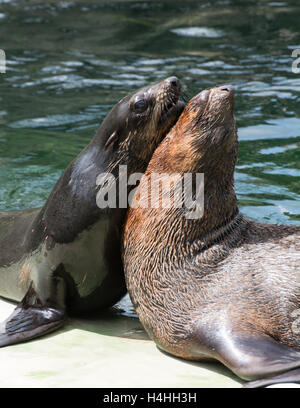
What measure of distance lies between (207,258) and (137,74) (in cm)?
842

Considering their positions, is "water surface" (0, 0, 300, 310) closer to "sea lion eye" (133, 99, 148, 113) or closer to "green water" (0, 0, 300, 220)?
"green water" (0, 0, 300, 220)

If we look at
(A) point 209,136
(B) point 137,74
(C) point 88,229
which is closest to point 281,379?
(A) point 209,136

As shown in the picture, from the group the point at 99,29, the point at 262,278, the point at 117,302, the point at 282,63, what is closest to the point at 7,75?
the point at 99,29

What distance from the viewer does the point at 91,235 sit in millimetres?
4734

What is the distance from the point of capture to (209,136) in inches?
171

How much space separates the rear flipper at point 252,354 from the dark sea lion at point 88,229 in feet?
3.47

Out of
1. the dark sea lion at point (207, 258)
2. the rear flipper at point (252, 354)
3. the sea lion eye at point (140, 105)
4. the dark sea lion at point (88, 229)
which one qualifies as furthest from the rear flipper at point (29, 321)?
the sea lion eye at point (140, 105)

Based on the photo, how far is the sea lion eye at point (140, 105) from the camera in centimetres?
470

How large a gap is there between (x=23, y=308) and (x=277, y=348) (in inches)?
76.2

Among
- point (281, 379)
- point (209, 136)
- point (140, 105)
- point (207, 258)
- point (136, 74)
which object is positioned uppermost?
point (140, 105)

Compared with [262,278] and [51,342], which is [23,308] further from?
[262,278]

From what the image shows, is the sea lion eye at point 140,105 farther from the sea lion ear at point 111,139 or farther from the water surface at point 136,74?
the water surface at point 136,74

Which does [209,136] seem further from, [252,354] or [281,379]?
[281,379]

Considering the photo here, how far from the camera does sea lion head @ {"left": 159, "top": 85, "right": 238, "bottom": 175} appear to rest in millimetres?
4332
